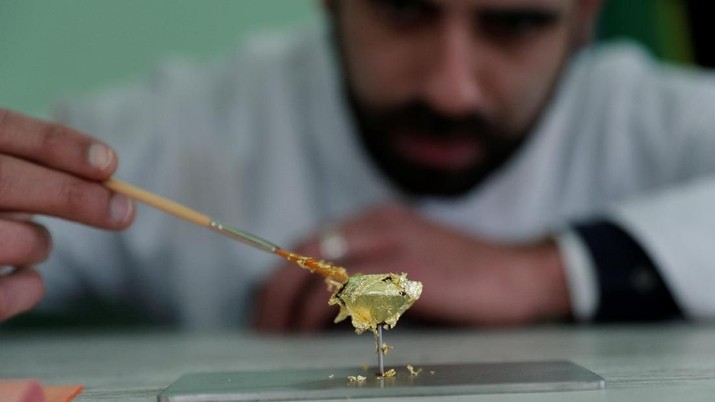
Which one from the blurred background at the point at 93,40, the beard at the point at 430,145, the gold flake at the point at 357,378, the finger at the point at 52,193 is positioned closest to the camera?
the gold flake at the point at 357,378

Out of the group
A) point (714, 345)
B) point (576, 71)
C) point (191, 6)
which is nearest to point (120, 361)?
point (714, 345)

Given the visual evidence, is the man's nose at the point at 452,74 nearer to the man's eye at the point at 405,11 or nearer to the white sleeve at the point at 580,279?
the man's eye at the point at 405,11

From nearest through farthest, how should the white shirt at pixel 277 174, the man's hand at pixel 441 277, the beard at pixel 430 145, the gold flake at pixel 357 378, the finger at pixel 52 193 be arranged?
the gold flake at pixel 357 378 → the finger at pixel 52 193 → the man's hand at pixel 441 277 → the beard at pixel 430 145 → the white shirt at pixel 277 174

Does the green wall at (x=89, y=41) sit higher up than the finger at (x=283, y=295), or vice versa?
the green wall at (x=89, y=41)

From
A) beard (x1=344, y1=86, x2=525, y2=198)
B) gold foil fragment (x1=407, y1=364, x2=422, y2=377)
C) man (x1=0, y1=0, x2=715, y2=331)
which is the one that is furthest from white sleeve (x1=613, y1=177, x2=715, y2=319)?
gold foil fragment (x1=407, y1=364, x2=422, y2=377)

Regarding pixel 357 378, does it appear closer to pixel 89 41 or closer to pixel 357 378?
pixel 357 378

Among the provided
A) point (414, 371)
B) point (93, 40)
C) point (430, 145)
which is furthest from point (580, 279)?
point (93, 40)

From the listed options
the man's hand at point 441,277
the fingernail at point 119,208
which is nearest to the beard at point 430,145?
the man's hand at point 441,277
